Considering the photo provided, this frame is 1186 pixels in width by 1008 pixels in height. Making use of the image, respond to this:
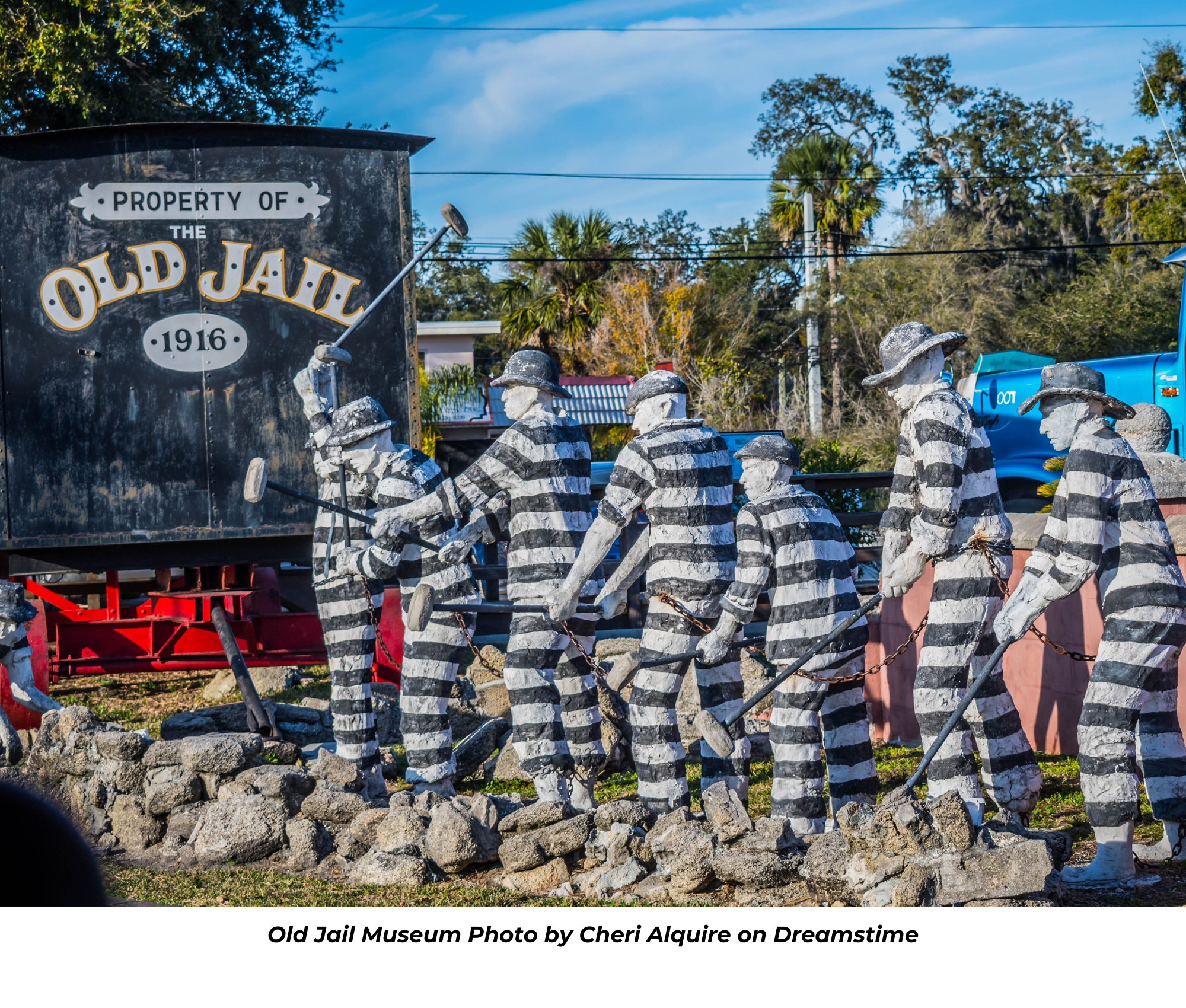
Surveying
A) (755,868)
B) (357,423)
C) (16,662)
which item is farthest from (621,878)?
(16,662)

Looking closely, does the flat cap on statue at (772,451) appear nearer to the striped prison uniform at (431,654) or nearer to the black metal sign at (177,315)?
the striped prison uniform at (431,654)

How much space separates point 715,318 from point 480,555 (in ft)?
58.9

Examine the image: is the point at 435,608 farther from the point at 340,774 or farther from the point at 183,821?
the point at 183,821

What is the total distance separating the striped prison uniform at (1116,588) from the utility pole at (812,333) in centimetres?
2219

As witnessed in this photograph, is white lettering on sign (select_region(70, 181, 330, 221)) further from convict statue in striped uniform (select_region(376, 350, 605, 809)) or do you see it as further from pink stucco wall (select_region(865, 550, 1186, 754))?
pink stucco wall (select_region(865, 550, 1186, 754))

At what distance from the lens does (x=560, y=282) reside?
2541 cm

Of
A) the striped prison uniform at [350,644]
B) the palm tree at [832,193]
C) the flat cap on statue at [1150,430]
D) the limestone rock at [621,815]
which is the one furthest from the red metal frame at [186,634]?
the palm tree at [832,193]

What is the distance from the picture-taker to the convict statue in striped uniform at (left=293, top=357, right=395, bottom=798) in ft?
21.4

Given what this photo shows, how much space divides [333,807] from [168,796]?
0.87 m

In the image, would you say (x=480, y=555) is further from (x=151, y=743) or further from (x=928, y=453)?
(x=928, y=453)

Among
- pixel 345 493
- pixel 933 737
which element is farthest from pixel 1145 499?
pixel 345 493

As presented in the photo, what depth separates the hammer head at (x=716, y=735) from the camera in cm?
520

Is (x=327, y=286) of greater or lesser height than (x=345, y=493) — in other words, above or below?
above

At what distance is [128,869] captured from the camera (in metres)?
5.30
